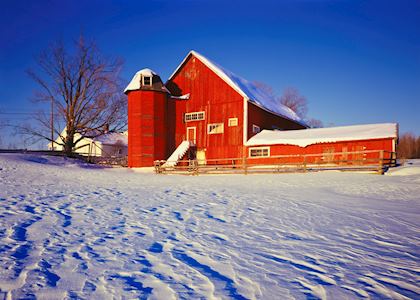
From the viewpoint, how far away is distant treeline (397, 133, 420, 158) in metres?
43.3

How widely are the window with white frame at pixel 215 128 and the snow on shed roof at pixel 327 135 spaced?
2.79 metres

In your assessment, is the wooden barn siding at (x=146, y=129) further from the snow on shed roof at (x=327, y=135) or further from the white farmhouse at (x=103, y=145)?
the white farmhouse at (x=103, y=145)

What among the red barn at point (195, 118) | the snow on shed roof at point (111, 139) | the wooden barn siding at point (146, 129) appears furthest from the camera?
the snow on shed roof at point (111, 139)

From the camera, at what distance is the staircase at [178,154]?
19.6 metres

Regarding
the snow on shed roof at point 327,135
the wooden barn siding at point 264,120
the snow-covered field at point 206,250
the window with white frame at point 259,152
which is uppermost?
the wooden barn siding at point 264,120

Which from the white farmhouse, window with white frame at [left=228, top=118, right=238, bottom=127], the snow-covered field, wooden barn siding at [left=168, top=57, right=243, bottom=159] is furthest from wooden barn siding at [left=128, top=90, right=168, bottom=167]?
the white farmhouse

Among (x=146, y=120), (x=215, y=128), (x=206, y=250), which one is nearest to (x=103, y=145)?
(x=146, y=120)

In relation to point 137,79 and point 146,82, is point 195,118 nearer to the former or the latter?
point 146,82

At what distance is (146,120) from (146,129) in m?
0.81

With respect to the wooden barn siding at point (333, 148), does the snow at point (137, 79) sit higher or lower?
higher

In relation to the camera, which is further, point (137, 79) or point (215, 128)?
point (137, 79)

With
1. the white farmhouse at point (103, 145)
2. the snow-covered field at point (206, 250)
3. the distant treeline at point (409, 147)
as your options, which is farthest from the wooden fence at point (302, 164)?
the distant treeline at point (409, 147)

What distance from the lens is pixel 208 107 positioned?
70.0ft

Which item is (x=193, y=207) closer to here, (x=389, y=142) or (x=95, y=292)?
(x=95, y=292)
